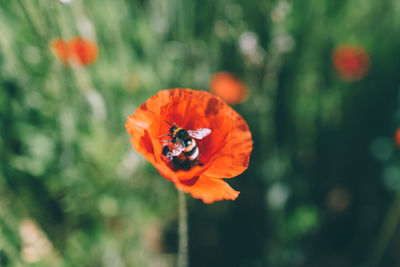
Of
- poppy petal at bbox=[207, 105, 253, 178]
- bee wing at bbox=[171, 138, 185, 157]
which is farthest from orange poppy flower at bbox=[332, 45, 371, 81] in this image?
bee wing at bbox=[171, 138, 185, 157]

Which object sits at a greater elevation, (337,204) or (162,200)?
(162,200)

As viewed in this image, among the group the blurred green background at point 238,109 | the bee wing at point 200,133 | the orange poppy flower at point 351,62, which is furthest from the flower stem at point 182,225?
the orange poppy flower at point 351,62

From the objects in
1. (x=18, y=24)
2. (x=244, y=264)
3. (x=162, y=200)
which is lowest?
(x=244, y=264)

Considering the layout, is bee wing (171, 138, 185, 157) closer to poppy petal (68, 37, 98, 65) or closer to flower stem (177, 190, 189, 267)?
flower stem (177, 190, 189, 267)

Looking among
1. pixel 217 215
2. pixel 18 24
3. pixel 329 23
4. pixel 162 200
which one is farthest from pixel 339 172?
pixel 18 24

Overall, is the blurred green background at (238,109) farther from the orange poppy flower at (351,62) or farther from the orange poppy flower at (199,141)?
the orange poppy flower at (199,141)

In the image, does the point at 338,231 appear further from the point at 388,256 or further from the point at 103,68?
the point at 103,68
